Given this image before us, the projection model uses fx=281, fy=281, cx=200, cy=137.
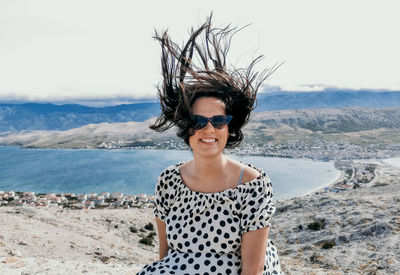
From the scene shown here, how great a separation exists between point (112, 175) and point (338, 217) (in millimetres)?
80656

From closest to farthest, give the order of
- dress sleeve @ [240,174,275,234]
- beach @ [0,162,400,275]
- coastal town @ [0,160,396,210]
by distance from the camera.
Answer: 1. dress sleeve @ [240,174,275,234]
2. beach @ [0,162,400,275]
3. coastal town @ [0,160,396,210]

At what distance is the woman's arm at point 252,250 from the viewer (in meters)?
1.97

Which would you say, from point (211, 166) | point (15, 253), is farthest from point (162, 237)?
point (15, 253)

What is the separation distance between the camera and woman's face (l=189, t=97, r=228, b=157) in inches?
83.4

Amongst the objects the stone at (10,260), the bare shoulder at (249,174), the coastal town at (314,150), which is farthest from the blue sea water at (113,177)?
the bare shoulder at (249,174)

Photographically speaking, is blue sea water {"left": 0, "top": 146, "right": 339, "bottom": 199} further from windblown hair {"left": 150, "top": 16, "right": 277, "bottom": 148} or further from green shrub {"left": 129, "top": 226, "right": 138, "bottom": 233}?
windblown hair {"left": 150, "top": 16, "right": 277, "bottom": 148}

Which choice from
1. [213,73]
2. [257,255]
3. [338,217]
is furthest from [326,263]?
[213,73]

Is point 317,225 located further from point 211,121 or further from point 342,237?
point 211,121

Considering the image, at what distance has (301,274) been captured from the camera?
5703 mm

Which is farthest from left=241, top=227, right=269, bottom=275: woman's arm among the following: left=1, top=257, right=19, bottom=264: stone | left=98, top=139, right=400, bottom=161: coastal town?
left=98, top=139, right=400, bottom=161: coastal town

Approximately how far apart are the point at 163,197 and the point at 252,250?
849mm

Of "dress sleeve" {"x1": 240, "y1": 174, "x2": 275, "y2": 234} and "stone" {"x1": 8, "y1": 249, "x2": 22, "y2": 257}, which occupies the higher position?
"dress sleeve" {"x1": 240, "y1": 174, "x2": 275, "y2": 234}

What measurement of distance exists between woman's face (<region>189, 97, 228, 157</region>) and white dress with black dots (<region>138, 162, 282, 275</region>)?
0.33m

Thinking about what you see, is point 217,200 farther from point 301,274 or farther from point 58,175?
point 58,175
